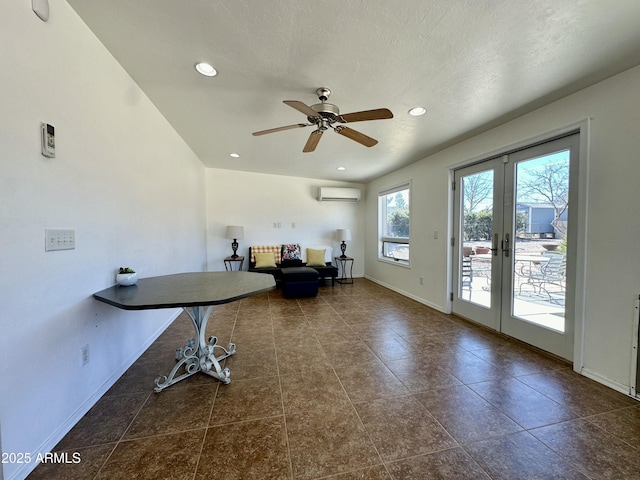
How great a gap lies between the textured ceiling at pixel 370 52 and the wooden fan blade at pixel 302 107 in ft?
0.79

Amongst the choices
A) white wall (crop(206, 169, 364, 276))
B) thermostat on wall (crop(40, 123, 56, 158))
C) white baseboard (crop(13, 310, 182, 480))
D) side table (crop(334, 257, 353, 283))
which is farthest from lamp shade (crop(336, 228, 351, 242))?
thermostat on wall (crop(40, 123, 56, 158))

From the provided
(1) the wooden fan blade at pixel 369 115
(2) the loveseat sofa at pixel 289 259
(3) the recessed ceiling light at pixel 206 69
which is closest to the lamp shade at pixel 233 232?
(2) the loveseat sofa at pixel 289 259

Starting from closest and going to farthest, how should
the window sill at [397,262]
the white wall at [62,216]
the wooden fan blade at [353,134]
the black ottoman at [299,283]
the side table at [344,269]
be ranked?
the white wall at [62,216]
the wooden fan blade at [353,134]
the black ottoman at [299,283]
the window sill at [397,262]
the side table at [344,269]

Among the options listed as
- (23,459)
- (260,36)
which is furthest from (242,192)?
(23,459)

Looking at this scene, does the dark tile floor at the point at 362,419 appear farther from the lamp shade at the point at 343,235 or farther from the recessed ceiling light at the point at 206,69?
the lamp shade at the point at 343,235

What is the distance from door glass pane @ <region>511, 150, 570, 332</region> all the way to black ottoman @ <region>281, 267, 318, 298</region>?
290cm

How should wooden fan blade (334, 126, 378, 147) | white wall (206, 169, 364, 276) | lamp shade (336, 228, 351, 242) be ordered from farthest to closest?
lamp shade (336, 228, 351, 242)
white wall (206, 169, 364, 276)
wooden fan blade (334, 126, 378, 147)

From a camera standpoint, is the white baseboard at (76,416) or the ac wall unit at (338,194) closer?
the white baseboard at (76,416)

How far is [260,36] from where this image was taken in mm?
1580

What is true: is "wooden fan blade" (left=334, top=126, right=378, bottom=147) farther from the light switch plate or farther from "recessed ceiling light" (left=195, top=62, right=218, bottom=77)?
the light switch plate

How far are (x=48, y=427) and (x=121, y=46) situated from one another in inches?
94.7

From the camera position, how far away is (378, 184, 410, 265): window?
4820mm

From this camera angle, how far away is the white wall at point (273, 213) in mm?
5316

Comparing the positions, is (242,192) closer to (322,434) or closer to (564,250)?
(322,434)
